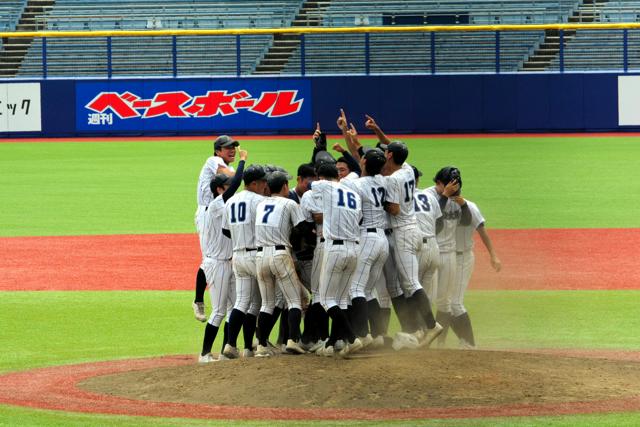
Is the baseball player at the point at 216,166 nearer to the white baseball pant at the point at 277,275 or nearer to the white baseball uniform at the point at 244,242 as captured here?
the white baseball uniform at the point at 244,242

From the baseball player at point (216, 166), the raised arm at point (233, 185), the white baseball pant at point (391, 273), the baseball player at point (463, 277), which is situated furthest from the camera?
the baseball player at point (216, 166)

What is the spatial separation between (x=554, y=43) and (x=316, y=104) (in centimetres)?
609

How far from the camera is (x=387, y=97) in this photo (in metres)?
29.1

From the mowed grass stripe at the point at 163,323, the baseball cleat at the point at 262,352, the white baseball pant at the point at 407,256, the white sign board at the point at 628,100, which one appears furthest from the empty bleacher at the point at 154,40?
the baseball cleat at the point at 262,352

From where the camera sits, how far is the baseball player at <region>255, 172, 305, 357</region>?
27.7 feet

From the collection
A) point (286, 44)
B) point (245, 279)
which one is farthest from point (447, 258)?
point (286, 44)

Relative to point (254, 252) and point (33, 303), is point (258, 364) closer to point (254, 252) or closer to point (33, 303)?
point (254, 252)

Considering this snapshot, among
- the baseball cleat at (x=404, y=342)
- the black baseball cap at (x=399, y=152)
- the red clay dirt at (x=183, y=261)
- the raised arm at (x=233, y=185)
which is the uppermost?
the black baseball cap at (x=399, y=152)

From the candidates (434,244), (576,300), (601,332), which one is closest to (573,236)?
(576,300)

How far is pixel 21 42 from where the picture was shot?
32812mm

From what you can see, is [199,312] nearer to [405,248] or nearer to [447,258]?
[447,258]

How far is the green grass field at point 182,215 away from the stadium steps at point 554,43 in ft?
6.65

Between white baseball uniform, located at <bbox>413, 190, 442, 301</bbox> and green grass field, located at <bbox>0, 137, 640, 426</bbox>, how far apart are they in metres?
1.16

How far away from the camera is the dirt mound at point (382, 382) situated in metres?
7.51
